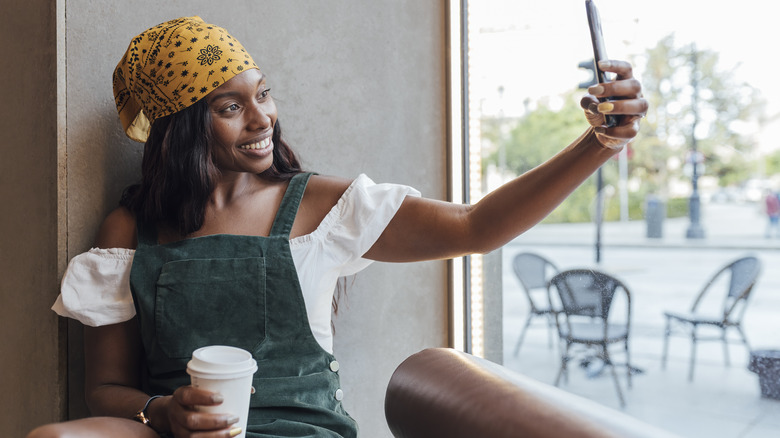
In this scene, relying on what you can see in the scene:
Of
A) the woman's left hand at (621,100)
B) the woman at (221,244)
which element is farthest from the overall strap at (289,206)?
the woman's left hand at (621,100)

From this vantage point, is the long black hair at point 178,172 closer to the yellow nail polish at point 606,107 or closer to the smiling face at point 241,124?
the smiling face at point 241,124

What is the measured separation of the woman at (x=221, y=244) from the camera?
1.29 metres

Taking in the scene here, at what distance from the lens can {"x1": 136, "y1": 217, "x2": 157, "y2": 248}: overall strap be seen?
1.36 m

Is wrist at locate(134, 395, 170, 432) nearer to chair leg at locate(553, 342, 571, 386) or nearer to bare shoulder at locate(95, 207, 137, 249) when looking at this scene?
bare shoulder at locate(95, 207, 137, 249)

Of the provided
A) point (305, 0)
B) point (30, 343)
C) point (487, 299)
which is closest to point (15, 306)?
point (30, 343)

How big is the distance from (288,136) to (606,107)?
0.94 meters

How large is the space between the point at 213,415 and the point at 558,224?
125cm

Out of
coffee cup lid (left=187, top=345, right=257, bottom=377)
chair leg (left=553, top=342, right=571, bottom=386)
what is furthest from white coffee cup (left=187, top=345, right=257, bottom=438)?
chair leg (left=553, top=342, right=571, bottom=386)

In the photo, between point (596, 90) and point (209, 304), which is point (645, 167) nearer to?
point (596, 90)

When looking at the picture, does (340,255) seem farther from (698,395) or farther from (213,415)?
(698,395)

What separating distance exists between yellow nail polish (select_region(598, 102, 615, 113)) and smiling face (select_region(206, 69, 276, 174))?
0.65m

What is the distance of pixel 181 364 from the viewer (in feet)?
4.30

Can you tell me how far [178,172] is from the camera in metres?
1.35

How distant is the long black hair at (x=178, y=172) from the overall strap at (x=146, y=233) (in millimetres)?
10
